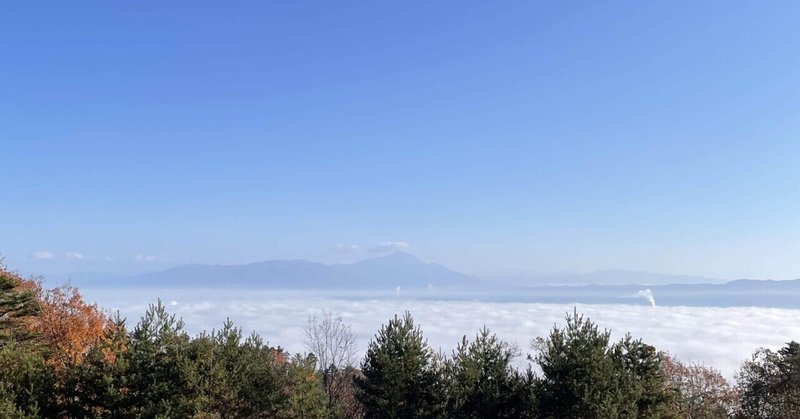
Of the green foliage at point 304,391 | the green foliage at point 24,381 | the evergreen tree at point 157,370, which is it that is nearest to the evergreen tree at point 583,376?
the green foliage at point 304,391

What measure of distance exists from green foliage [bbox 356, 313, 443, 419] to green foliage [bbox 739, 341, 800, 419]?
19780 mm

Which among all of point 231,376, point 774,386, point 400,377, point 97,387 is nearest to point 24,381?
point 97,387

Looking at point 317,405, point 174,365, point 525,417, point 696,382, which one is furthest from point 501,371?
point 696,382

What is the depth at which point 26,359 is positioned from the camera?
19.5 meters

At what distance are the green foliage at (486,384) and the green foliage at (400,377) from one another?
783 mm

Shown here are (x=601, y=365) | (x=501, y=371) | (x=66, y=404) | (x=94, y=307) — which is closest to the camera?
(x=66, y=404)

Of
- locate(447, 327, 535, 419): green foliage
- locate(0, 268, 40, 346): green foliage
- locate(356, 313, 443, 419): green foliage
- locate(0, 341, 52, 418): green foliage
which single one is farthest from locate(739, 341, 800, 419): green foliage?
locate(0, 268, 40, 346): green foliage

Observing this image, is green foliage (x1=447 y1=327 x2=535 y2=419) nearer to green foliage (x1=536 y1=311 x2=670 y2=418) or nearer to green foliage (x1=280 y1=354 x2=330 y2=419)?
green foliage (x1=536 y1=311 x2=670 y2=418)

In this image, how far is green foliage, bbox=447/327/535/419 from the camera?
880 inches

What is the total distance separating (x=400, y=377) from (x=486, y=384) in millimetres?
3428

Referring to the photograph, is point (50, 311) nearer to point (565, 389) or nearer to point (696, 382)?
point (565, 389)

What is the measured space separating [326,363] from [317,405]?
19.7m

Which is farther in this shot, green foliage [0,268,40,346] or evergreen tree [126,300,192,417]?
green foliage [0,268,40,346]

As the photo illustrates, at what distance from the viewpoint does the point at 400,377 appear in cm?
2241
